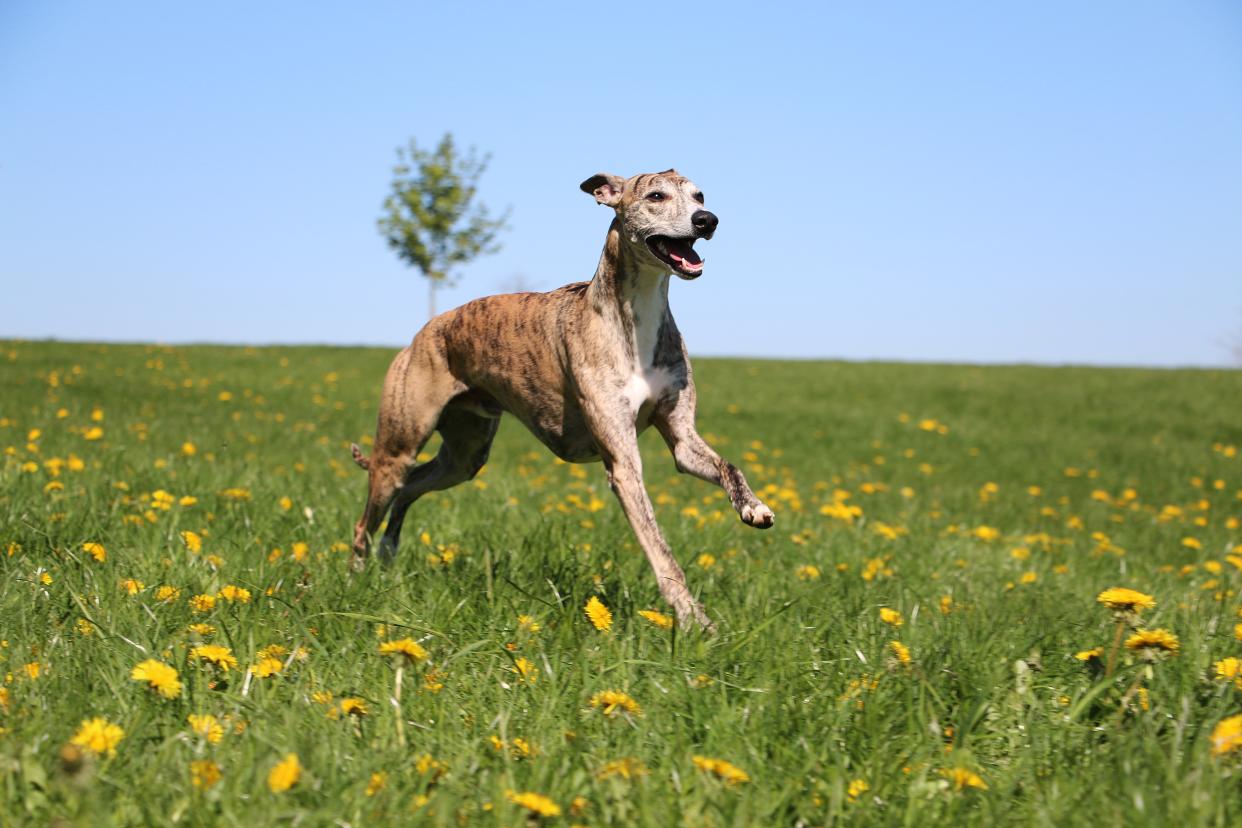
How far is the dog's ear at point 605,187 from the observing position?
438 centimetres

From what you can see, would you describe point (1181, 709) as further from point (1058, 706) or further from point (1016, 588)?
point (1016, 588)

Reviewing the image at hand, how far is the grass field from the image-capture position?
2336 mm

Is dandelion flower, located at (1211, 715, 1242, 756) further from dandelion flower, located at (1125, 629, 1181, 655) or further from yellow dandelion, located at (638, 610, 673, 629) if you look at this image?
yellow dandelion, located at (638, 610, 673, 629)

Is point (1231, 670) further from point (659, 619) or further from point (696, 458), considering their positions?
point (696, 458)

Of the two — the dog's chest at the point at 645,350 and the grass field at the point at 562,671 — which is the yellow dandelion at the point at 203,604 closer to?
the grass field at the point at 562,671

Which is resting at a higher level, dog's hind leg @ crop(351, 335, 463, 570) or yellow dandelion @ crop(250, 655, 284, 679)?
dog's hind leg @ crop(351, 335, 463, 570)

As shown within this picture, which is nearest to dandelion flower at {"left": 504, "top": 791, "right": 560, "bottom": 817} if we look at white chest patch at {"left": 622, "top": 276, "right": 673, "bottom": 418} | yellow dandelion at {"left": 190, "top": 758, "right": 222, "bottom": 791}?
yellow dandelion at {"left": 190, "top": 758, "right": 222, "bottom": 791}

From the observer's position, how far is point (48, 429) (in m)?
10.0

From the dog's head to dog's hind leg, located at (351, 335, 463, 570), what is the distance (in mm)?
1290

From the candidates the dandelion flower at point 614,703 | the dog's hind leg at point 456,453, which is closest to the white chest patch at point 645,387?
the dog's hind leg at point 456,453

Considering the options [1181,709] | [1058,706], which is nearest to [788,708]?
[1058,706]

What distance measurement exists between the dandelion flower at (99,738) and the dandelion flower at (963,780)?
1847 millimetres

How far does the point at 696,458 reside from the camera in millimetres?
4105

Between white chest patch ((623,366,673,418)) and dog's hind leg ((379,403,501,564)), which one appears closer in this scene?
white chest patch ((623,366,673,418))
